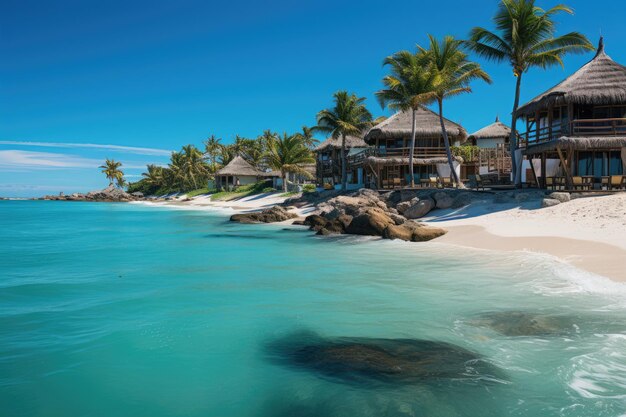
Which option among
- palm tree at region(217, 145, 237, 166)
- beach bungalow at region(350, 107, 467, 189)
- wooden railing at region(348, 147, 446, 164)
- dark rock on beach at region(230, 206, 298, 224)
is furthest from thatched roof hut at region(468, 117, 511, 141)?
palm tree at region(217, 145, 237, 166)

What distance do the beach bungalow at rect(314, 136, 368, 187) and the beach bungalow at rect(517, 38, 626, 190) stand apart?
1940cm

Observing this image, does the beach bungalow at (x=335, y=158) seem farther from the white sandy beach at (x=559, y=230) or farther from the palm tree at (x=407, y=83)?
the white sandy beach at (x=559, y=230)

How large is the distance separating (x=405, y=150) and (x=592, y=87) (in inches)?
582

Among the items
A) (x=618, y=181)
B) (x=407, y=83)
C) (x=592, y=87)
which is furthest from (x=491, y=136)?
(x=618, y=181)

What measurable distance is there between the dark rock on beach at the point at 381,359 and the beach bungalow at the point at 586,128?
17.0 metres

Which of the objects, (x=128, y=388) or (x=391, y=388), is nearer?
(x=391, y=388)

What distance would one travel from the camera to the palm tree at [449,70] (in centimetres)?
2738

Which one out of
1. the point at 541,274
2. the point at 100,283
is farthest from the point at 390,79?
the point at 100,283

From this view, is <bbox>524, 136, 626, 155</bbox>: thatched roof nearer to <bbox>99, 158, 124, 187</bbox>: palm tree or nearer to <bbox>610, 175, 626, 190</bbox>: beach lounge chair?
<bbox>610, 175, 626, 190</bbox>: beach lounge chair

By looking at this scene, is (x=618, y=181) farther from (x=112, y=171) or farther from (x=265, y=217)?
(x=112, y=171)

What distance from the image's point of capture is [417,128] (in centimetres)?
3531

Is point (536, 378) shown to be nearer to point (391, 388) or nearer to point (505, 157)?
point (391, 388)

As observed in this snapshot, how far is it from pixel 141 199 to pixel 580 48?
258ft

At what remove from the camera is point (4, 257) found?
16984 millimetres
